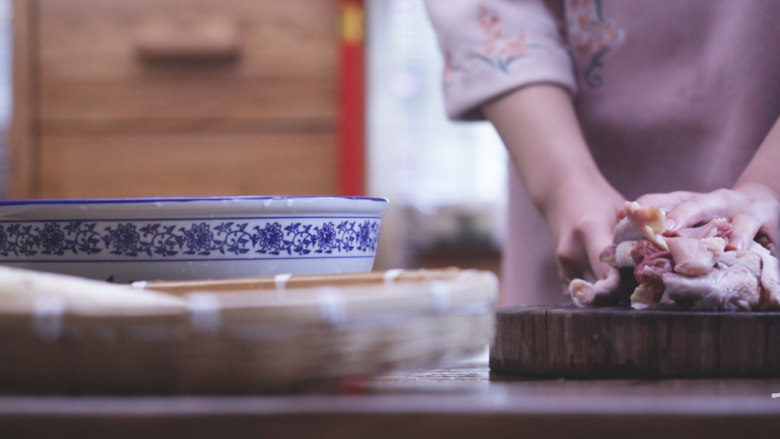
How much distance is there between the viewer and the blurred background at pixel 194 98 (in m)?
2.53

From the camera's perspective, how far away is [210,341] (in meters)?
0.35

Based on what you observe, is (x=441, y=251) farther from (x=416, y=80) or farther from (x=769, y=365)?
(x=769, y=365)

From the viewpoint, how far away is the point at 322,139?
101 inches

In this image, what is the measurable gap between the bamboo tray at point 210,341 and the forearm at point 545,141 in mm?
592

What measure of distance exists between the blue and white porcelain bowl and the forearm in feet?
1.38

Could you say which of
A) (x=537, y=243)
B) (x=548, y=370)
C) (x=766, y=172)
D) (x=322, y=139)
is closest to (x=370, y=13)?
(x=322, y=139)

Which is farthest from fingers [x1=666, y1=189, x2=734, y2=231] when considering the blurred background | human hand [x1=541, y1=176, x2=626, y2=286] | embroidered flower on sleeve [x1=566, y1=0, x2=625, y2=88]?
the blurred background

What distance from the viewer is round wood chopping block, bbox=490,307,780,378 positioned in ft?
1.89

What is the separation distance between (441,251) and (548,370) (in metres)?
2.27

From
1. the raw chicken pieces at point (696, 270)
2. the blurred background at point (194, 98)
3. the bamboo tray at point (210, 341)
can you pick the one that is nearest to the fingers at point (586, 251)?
the raw chicken pieces at point (696, 270)

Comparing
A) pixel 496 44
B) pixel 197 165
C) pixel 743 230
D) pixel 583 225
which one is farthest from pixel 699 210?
pixel 197 165

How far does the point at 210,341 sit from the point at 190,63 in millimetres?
2302

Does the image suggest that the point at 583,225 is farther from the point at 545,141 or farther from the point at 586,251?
the point at 545,141

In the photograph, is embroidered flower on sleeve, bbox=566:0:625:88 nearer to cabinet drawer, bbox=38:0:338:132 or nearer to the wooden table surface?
the wooden table surface
